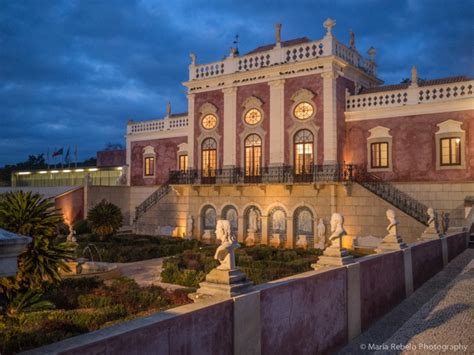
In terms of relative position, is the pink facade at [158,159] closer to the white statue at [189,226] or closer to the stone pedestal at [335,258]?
the white statue at [189,226]

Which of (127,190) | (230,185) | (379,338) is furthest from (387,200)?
(127,190)

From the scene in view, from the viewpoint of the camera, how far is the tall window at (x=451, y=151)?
2162 cm

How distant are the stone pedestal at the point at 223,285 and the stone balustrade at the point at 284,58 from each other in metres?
19.2

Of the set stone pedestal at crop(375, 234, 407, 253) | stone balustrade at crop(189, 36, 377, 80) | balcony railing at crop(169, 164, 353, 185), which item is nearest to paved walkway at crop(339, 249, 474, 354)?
stone pedestal at crop(375, 234, 407, 253)

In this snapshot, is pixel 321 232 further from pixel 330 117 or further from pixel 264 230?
pixel 330 117

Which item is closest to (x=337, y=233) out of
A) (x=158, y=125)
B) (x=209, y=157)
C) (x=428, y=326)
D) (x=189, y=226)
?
(x=428, y=326)

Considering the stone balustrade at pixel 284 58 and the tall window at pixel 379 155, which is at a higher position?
the stone balustrade at pixel 284 58

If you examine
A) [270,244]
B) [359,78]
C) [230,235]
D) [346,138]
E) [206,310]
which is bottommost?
[270,244]

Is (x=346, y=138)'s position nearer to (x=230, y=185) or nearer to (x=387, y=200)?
(x=387, y=200)

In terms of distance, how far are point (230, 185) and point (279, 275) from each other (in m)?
11.9

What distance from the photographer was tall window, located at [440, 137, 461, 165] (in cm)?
2162

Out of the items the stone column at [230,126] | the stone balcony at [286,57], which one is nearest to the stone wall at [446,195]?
the stone balcony at [286,57]

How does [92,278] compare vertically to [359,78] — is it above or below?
below

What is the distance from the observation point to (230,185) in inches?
1017
